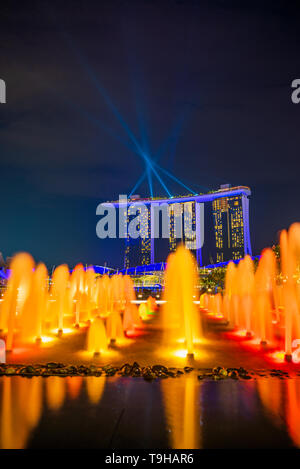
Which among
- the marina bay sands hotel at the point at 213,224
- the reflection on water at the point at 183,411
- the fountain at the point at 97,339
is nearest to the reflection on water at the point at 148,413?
the reflection on water at the point at 183,411

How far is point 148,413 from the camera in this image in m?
4.82

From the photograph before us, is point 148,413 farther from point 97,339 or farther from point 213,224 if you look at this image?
point 213,224

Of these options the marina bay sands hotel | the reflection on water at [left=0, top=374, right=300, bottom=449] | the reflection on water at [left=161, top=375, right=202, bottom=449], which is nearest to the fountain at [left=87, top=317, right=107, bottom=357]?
the reflection on water at [left=0, top=374, right=300, bottom=449]

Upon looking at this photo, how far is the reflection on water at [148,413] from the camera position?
4051 millimetres

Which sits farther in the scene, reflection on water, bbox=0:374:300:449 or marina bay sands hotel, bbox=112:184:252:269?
marina bay sands hotel, bbox=112:184:252:269

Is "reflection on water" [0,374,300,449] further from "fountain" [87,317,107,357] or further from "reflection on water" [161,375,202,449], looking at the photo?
"fountain" [87,317,107,357]

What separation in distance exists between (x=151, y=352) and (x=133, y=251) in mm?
103620

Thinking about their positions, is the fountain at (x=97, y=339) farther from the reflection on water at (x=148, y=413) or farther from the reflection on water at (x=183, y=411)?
the reflection on water at (x=183, y=411)

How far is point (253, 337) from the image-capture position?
40.4ft

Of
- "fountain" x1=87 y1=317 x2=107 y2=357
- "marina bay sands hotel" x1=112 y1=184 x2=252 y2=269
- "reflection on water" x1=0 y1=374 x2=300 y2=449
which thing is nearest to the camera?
"reflection on water" x1=0 y1=374 x2=300 y2=449

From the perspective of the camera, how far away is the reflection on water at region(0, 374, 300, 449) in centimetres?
405

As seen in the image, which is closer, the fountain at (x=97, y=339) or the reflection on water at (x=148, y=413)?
the reflection on water at (x=148, y=413)

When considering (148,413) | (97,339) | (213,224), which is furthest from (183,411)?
(213,224)

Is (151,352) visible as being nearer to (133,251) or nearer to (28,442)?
(28,442)
